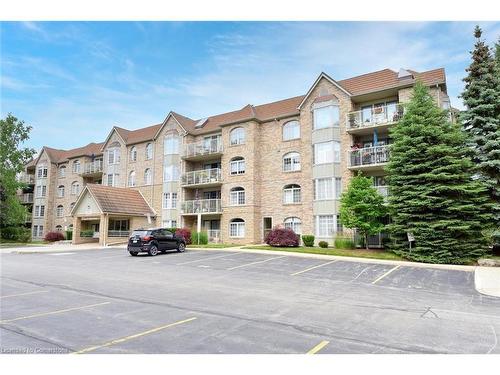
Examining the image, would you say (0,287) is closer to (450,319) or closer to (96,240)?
(450,319)

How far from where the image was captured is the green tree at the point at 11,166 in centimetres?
3828

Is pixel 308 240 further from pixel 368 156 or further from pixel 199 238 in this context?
pixel 199 238

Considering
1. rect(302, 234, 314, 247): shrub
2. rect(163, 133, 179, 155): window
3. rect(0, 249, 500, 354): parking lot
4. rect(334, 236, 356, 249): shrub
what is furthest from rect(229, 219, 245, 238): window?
rect(0, 249, 500, 354): parking lot

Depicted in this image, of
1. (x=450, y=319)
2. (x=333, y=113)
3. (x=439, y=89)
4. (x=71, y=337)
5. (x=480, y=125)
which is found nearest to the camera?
(x=71, y=337)

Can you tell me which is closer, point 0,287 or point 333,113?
point 0,287

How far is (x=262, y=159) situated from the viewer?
30.0 m

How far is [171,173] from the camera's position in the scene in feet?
114

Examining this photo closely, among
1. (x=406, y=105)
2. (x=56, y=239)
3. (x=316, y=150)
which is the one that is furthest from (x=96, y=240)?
(x=406, y=105)

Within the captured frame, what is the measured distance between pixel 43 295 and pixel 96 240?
1109 inches

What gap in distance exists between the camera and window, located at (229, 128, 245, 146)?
100 feet

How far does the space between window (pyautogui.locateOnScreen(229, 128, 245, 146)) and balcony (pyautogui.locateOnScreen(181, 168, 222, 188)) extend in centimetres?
292

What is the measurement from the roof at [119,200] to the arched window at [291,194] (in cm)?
1440

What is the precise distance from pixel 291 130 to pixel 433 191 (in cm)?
1263

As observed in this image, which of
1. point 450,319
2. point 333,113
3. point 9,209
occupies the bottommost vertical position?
point 450,319
